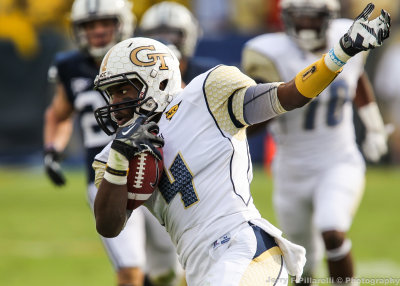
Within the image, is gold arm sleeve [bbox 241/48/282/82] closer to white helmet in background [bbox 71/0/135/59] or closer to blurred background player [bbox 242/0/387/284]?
blurred background player [bbox 242/0/387/284]

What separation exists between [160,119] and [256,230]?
0.62m

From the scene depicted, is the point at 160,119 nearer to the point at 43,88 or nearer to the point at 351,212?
the point at 351,212

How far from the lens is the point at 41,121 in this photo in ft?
46.6

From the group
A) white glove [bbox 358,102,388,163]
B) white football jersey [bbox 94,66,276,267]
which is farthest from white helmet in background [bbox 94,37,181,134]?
white glove [bbox 358,102,388,163]

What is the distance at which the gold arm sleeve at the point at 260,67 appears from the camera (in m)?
5.94

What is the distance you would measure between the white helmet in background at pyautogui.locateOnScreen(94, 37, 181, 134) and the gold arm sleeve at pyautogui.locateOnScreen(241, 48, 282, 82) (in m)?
2.20

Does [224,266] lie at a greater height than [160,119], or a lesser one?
lesser

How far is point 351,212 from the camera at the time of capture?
575 cm

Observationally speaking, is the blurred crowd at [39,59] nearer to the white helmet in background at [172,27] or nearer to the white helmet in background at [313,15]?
the white helmet in background at [172,27]

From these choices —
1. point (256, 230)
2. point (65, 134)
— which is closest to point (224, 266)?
point (256, 230)

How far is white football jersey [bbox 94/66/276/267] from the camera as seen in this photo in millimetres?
3629

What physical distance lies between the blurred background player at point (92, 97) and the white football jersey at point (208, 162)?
75.0 inches

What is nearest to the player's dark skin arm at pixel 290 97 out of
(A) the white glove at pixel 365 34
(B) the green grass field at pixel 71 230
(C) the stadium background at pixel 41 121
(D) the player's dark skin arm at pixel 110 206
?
(A) the white glove at pixel 365 34

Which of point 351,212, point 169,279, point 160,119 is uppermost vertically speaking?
point 160,119
